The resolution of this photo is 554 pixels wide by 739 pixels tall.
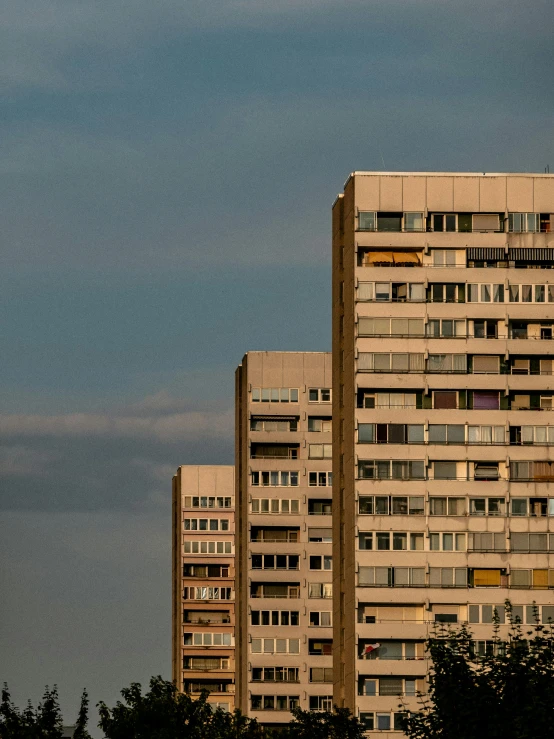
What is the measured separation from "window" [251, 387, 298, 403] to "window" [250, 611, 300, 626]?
673 inches

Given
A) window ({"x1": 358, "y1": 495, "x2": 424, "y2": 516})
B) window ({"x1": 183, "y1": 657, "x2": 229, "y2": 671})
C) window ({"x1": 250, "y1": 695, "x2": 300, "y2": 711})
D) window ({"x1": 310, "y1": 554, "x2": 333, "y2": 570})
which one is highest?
window ({"x1": 310, "y1": 554, "x2": 333, "y2": 570})

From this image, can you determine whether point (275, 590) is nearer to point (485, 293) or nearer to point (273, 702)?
point (273, 702)

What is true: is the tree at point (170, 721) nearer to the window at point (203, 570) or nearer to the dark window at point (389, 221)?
the dark window at point (389, 221)

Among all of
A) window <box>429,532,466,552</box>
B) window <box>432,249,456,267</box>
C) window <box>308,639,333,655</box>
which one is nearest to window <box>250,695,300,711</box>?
window <box>308,639,333,655</box>

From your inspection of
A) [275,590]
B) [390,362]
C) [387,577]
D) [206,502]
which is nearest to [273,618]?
[275,590]

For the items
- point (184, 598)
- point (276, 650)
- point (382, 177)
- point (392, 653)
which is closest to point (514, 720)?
point (392, 653)

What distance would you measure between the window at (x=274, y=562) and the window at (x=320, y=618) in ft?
13.2

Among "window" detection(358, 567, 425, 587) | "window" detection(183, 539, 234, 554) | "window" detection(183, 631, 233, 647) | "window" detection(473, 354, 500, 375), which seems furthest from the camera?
"window" detection(183, 539, 234, 554)

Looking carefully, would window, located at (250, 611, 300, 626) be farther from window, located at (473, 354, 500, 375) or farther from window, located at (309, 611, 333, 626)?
window, located at (473, 354, 500, 375)

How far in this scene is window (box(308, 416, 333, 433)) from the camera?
506 ft

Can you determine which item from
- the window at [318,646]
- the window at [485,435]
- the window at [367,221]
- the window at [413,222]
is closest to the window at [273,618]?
the window at [318,646]

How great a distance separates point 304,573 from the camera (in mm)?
153250

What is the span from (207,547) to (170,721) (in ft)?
288

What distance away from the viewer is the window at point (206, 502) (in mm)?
192000
